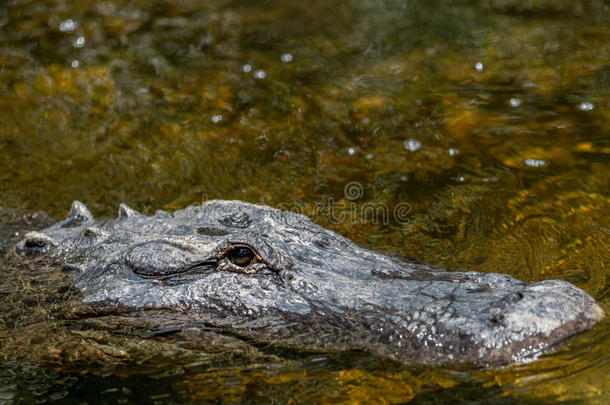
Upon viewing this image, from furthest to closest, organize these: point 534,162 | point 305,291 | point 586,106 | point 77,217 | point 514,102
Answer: point 514,102 → point 586,106 → point 534,162 → point 77,217 → point 305,291

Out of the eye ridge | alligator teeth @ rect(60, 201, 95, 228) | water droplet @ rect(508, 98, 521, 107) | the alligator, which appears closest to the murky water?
water droplet @ rect(508, 98, 521, 107)

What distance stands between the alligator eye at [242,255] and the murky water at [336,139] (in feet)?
2.22

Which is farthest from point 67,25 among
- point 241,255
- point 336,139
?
point 241,255

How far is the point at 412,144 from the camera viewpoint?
759cm

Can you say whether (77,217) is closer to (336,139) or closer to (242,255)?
(242,255)

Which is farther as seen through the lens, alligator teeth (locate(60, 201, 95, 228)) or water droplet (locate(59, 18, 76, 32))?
water droplet (locate(59, 18, 76, 32))

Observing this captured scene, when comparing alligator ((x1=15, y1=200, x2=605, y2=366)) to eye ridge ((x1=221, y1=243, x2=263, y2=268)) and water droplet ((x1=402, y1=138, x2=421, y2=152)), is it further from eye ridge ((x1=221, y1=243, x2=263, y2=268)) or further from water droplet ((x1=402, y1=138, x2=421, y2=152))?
water droplet ((x1=402, y1=138, x2=421, y2=152))

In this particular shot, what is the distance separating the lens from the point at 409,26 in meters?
10.6

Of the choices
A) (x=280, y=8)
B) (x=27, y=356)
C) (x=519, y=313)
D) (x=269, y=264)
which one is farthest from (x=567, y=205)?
(x=280, y=8)

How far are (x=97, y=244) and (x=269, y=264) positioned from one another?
1.58 metres

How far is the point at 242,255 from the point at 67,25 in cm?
795

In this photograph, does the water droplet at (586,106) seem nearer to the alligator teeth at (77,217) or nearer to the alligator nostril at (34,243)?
the alligator teeth at (77,217)

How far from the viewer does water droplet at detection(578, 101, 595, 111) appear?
306 inches

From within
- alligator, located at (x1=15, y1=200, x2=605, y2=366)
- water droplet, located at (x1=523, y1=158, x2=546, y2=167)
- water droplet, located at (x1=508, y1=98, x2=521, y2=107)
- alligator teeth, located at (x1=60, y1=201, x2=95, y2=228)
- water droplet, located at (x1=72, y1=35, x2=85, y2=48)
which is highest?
water droplet, located at (x1=72, y1=35, x2=85, y2=48)
